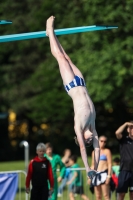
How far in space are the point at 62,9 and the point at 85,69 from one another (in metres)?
5.46

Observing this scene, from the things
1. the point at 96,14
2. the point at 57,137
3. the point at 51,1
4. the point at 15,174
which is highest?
the point at 51,1

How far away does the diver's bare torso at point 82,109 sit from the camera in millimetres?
10461

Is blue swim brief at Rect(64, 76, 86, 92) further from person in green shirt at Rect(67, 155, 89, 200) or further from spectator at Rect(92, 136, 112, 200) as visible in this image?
person in green shirt at Rect(67, 155, 89, 200)

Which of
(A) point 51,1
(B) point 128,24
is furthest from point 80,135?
(A) point 51,1

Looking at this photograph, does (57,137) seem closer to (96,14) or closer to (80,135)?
(96,14)

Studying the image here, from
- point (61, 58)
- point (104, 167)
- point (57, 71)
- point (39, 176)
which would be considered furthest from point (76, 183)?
point (57, 71)

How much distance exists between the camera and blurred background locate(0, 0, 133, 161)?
82.2 feet

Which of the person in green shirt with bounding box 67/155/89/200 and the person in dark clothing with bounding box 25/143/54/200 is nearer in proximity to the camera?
the person in dark clothing with bounding box 25/143/54/200

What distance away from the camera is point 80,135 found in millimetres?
10430

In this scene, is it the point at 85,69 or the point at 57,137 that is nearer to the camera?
the point at 85,69

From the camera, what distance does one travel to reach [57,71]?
33.2 m

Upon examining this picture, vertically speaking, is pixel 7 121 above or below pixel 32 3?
below

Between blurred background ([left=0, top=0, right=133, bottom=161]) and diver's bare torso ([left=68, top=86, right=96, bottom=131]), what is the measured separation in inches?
502

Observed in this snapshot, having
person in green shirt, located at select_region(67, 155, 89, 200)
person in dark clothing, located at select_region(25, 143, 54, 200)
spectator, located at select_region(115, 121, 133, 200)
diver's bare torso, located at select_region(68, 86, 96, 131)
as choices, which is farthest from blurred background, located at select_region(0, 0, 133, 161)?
diver's bare torso, located at select_region(68, 86, 96, 131)
